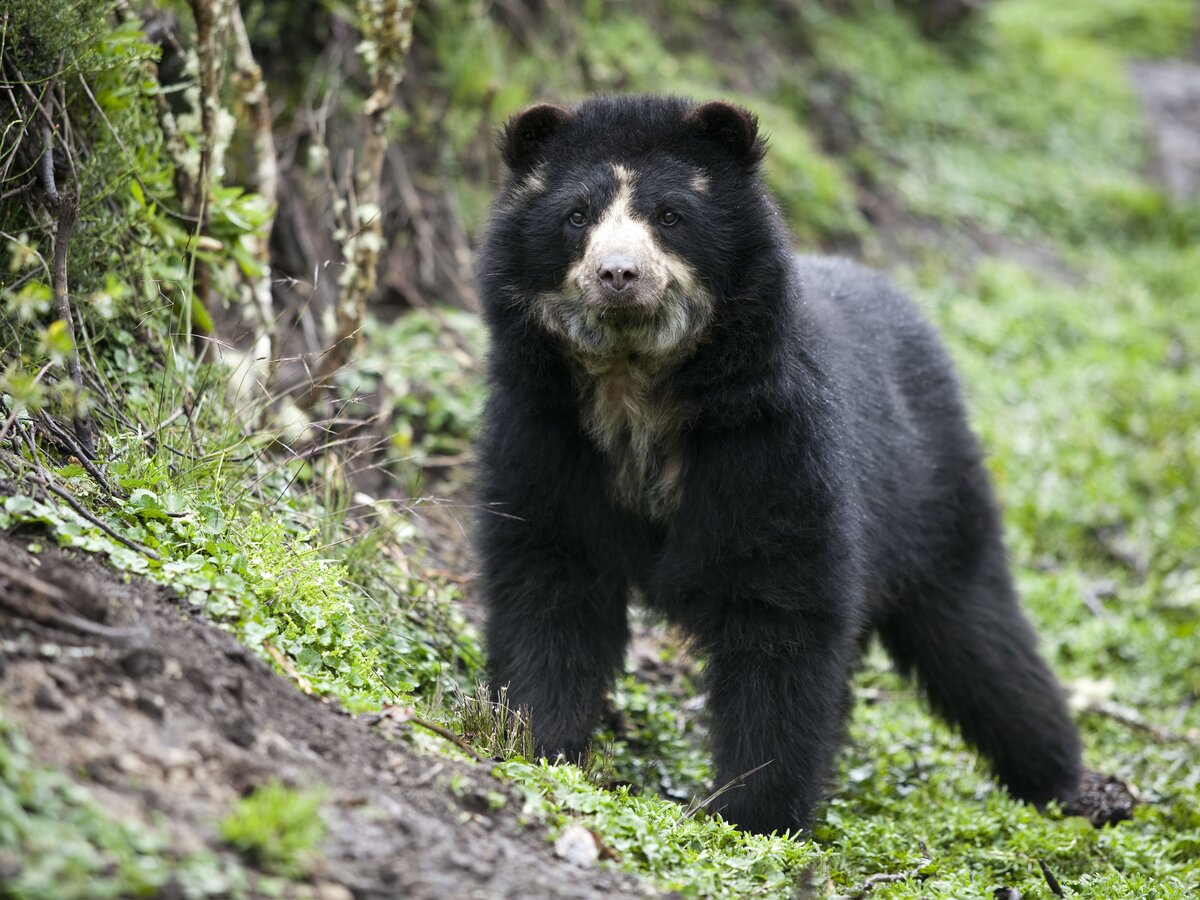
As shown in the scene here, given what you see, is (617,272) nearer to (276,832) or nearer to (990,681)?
(276,832)

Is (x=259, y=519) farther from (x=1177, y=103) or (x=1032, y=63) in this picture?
(x=1177, y=103)

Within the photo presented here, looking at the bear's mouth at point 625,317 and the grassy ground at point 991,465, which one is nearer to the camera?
the grassy ground at point 991,465

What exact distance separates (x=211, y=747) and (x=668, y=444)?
1904 mm

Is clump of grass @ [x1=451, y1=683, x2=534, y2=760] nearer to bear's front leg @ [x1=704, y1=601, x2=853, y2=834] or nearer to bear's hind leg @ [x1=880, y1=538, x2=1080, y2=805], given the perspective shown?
bear's front leg @ [x1=704, y1=601, x2=853, y2=834]

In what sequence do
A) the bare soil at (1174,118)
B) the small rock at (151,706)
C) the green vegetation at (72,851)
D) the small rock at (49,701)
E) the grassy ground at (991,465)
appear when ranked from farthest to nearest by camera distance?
the bare soil at (1174,118) → the grassy ground at (991,465) → the small rock at (151,706) → the small rock at (49,701) → the green vegetation at (72,851)

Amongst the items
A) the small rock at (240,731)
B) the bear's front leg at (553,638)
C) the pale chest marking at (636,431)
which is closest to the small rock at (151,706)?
the small rock at (240,731)

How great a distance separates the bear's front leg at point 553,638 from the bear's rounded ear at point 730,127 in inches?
56.9

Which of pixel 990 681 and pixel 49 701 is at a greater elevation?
pixel 49 701

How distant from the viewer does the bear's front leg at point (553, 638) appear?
4215mm

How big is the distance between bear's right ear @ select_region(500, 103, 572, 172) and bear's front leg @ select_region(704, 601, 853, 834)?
168 cm

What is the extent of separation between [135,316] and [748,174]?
85.4 inches

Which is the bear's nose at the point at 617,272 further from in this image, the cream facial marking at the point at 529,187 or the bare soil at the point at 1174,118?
the bare soil at the point at 1174,118

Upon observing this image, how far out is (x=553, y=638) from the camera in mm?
4250

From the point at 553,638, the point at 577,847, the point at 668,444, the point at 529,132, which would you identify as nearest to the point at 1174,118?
the point at 529,132
